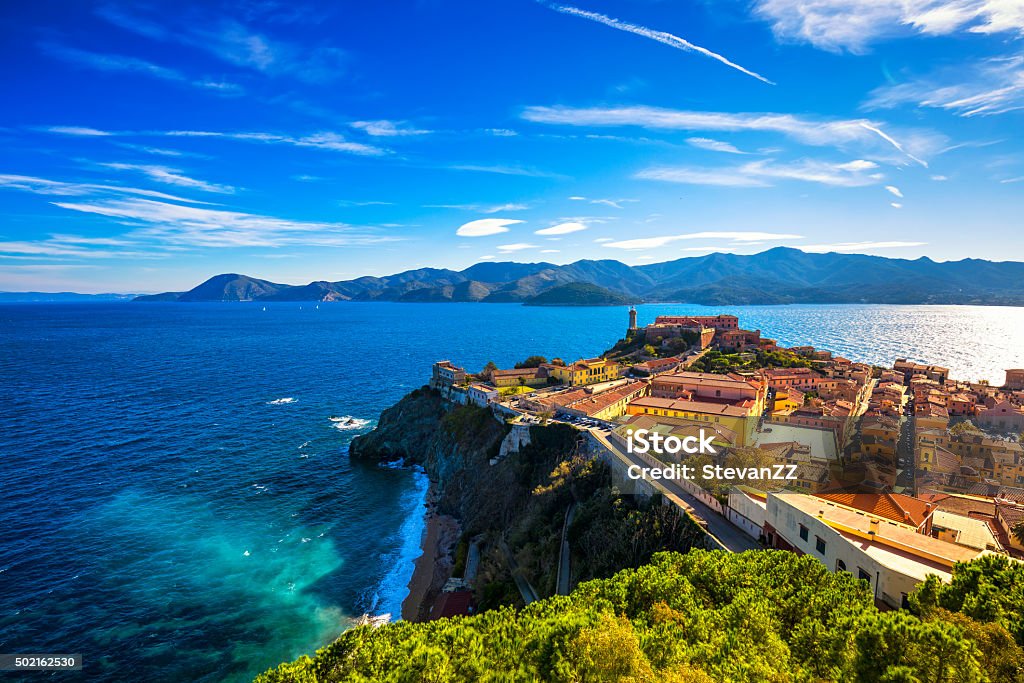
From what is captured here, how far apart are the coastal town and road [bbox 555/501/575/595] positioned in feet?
15.0

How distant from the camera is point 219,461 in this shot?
5159cm

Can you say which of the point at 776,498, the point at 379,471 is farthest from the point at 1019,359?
the point at 379,471

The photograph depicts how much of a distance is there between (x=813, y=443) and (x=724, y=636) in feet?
116

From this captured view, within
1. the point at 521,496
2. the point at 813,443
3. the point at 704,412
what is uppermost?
the point at 704,412

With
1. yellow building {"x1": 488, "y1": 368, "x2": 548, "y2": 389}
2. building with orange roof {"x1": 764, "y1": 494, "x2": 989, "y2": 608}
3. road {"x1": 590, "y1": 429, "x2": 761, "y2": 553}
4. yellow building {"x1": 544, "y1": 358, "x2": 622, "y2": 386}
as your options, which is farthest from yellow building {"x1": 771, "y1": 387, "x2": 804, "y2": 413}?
building with orange roof {"x1": 764, "y1": 494, "x2": 989, "y2": 608}

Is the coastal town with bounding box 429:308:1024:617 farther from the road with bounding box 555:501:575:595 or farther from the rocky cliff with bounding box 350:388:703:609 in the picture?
the road with bounding box 555:501:575:595

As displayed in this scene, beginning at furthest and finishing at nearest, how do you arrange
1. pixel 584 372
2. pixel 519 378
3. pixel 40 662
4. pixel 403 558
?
1. pixel 584 372
2. pixel 519 378
3. pixel 403 558
4. pixel 40 662

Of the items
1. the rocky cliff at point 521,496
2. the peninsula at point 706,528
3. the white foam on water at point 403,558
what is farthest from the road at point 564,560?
the white foam on water at point 403,558

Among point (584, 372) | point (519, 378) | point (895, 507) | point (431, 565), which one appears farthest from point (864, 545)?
point (519, 378)

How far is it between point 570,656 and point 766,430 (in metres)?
39.1

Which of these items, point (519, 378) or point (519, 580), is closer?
point (519, 580)

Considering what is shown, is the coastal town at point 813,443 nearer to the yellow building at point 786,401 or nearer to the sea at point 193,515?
the yellow building at point 786,401

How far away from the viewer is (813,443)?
41.8 meters

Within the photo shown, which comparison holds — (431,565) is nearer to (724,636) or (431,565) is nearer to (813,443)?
(724,636)
